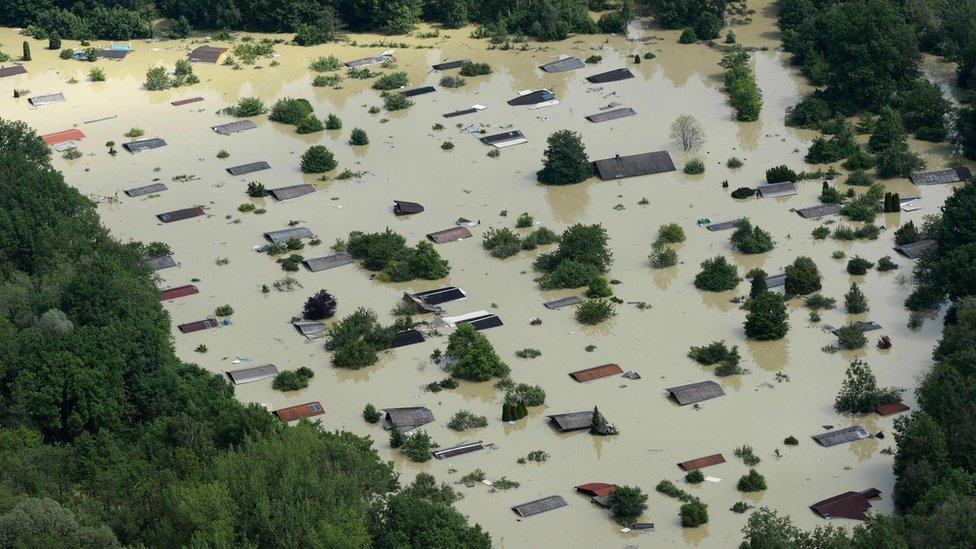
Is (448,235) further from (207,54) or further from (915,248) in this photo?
(207,54)

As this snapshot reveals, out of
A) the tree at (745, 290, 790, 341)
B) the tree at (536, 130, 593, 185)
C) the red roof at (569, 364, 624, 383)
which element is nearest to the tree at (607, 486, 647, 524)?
the red roof at (569, 364, 624, 383)

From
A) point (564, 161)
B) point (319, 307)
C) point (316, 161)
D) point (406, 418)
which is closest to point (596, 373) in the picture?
point (406, 418)

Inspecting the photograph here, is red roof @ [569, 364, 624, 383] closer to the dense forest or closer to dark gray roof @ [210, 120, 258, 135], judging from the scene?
the dense forest

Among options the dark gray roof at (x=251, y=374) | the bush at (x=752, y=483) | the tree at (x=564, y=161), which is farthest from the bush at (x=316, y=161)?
the bush at (x=752, y=483)

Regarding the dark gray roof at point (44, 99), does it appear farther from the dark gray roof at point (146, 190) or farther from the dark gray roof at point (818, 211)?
the dark gray roof at point (818, 211)

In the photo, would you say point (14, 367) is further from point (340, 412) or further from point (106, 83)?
point (106, 83)

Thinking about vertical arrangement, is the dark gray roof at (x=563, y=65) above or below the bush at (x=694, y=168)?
above

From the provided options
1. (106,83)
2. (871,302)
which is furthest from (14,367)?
(106,83)
